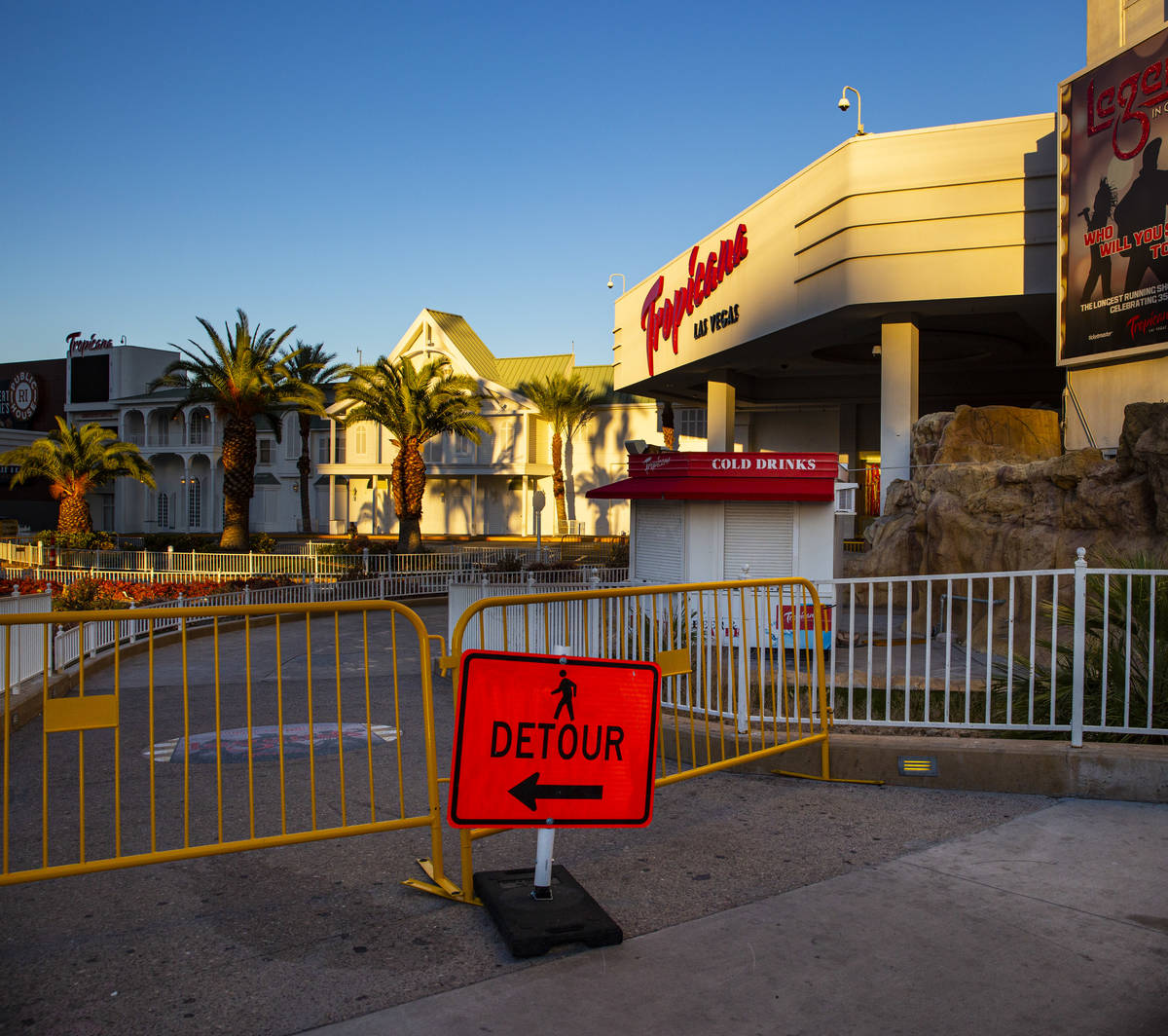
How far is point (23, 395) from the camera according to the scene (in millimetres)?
70625

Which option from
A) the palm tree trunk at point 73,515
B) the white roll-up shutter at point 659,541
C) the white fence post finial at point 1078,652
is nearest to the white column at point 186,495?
the palm tree trunk at point 73,515

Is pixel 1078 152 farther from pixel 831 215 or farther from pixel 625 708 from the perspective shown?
pixel 625 708

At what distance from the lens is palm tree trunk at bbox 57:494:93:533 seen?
134 ft

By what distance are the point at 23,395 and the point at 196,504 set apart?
22.8 m

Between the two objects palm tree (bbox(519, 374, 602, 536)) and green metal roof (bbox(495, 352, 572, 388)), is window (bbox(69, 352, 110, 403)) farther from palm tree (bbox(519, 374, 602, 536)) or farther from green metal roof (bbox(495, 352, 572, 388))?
palm tree (bbox(519, 374, 602, 536))

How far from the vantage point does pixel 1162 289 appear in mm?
16125

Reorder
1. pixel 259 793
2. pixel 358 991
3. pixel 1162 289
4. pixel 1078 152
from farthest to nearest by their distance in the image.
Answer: pixel 1078 152, pixel 1162 289, pixel 259 793, pixel 358 991

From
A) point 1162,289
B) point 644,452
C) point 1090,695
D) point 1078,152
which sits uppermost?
point 1078,152

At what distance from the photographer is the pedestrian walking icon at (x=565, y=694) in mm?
4477

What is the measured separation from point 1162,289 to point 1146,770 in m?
12.8

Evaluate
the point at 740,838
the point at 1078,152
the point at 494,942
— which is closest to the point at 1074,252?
the point at 1078,152

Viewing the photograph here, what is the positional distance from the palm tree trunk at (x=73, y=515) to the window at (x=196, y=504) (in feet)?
51.8

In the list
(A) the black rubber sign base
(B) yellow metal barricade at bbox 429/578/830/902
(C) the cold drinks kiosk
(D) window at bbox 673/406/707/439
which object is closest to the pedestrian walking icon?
(B) yellow metal barricade at bbox 429/578/830/902

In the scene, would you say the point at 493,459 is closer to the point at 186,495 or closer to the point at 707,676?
the point at 186,495
